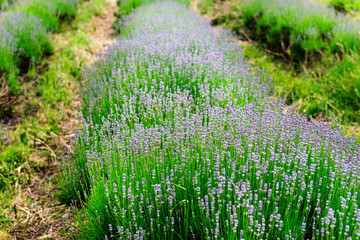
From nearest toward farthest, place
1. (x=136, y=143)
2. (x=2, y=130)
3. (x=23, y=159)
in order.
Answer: (x=136, y=143), (x=23, y=159), (x=2, y=130)

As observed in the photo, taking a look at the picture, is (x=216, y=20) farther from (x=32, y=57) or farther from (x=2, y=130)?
(x=2, y=130)

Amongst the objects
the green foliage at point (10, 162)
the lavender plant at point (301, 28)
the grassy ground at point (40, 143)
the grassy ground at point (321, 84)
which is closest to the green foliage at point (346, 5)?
the lavender plant at point (301, 28)

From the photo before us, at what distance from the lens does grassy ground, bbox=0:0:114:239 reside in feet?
9.93

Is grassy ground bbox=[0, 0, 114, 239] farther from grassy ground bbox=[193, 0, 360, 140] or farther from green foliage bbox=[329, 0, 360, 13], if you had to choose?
green foliage bbox=[329, 0, 360, 13]

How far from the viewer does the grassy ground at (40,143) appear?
3025mm

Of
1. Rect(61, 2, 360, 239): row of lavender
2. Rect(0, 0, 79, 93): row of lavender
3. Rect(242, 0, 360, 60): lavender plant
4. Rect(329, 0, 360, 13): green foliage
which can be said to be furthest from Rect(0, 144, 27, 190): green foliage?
Rect(329, 0, 360, 13): green foliage

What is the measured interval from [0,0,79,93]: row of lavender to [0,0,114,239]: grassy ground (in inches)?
10.3

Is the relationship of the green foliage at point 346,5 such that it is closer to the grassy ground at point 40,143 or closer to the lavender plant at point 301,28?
the lavender plant at point 301,28

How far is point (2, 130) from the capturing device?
418cm

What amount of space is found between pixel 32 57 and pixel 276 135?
13.8ft

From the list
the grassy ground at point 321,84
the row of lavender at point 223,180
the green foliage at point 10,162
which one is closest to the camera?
the row of lavender at point 223,180

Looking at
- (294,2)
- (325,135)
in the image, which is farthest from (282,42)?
(325,135)

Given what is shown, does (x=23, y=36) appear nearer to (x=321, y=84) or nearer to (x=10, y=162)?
(x=10, y=162)

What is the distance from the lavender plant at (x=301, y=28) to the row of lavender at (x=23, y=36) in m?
4.04
